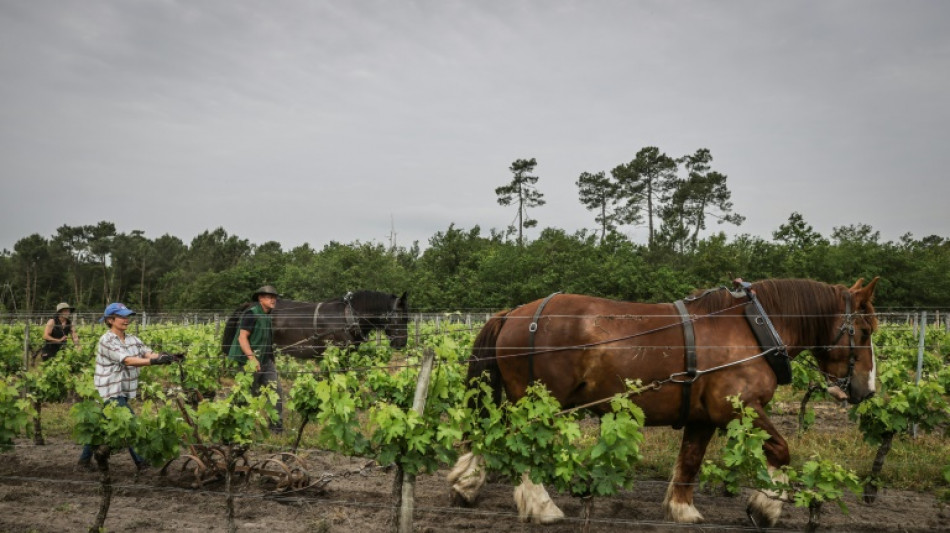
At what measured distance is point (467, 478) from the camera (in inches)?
200

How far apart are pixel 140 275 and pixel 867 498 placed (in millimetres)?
76279

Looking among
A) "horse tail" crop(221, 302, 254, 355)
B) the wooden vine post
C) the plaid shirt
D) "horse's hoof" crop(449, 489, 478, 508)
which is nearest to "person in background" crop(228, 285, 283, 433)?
"horse tail" crop(221, 302, 254, 355)

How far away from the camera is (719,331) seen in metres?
4.82

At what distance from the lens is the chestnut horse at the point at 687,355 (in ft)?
15.3

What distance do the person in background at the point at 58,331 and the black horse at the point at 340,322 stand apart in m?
3.68

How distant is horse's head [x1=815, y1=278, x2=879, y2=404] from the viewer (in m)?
5.00

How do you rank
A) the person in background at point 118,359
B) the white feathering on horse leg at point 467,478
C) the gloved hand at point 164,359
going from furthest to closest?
the person in background at point 118,359
the gloved hand at point 164,359
the white feathering on horse leg at point 467,478

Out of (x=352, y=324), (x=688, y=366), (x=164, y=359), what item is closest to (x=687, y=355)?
(x=688, y=366)

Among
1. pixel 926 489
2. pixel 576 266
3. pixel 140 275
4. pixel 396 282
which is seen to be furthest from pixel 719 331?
pixel 140 275

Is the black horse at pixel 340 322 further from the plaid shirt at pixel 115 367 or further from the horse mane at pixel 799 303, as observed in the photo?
the horse mane at pixel 799 303

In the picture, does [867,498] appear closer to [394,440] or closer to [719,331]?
[719,331]

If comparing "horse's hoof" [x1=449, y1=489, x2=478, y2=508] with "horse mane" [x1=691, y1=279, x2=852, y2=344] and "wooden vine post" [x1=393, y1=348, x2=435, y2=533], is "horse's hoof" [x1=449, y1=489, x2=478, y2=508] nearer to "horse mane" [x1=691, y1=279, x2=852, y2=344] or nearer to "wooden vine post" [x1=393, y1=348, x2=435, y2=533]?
"wooden vine post" [x1=393, y1=348, x2=435, y2=533]

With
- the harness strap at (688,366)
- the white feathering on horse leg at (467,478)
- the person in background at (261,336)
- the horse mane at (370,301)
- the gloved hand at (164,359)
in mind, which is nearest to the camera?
the harness strap at (688,366)

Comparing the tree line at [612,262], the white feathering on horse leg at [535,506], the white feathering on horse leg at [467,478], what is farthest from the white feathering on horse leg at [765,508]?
the tree line at [612,262]
